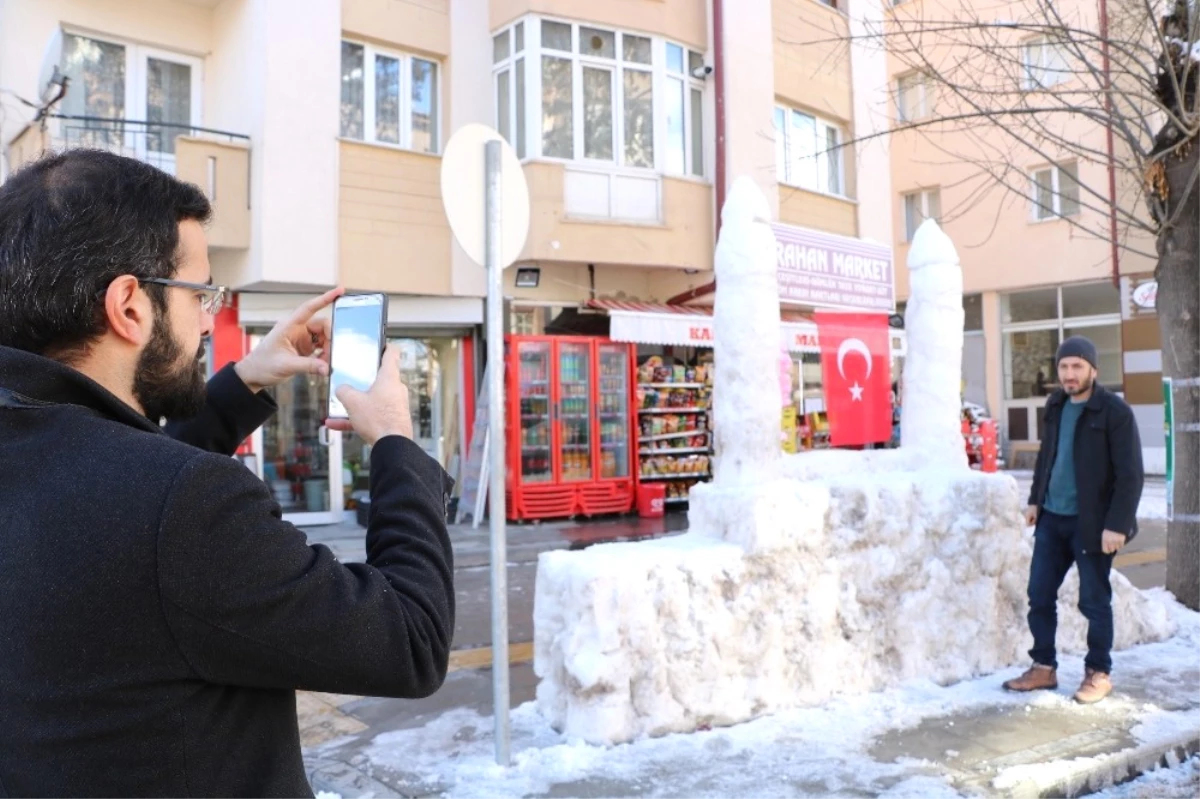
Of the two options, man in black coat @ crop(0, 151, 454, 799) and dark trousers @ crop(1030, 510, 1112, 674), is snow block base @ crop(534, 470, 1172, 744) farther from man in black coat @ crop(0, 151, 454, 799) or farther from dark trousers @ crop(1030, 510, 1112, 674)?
man in black coat @ crop(0, 151, 454, 799)

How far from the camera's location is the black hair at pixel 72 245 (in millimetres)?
1297

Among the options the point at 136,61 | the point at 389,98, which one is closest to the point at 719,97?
the point at 389,98

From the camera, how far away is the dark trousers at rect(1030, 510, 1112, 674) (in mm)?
5180

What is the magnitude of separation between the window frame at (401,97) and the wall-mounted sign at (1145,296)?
14166 mm

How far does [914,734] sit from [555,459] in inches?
353

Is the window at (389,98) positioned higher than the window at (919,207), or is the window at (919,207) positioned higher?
the window at (919,207)

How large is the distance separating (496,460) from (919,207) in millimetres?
21753

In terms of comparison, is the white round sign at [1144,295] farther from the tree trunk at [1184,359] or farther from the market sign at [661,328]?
the tree trunk at [1184,359]

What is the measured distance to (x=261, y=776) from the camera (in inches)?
51.7

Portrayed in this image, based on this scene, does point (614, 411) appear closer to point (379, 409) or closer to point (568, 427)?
point (568, 427)

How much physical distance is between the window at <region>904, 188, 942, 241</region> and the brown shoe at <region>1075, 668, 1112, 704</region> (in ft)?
64.3

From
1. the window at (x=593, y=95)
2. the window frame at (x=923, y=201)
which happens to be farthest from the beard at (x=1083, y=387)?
the window frame at (x=923, y=201)

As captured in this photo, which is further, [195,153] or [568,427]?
[568,427]

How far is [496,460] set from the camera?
439 centimetres
